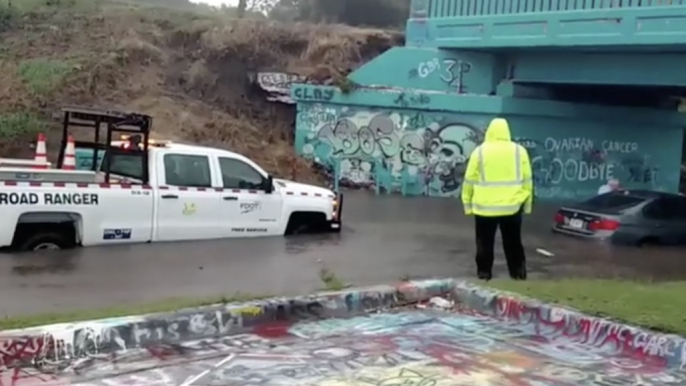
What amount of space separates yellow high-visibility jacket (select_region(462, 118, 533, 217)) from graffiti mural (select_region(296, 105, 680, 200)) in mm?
17336

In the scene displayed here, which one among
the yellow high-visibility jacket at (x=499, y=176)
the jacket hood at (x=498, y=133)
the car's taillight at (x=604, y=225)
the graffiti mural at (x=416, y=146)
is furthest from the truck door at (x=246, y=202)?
the graffiti mural at (x=416, y=146)

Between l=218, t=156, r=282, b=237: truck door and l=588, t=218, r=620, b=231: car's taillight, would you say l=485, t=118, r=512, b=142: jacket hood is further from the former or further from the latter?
l=588, t=218, r=620, b=231: car's taillight

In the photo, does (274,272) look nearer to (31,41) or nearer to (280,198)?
(280,198)

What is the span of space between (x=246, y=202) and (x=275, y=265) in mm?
2110

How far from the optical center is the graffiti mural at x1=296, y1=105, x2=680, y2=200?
28.3m

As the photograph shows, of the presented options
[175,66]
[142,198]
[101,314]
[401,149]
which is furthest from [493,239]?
[175,66]

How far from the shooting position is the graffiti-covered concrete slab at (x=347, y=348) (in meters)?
6.16

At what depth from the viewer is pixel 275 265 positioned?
1300 centimetres

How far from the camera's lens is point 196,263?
12.8m

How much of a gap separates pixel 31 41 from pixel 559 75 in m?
16.0

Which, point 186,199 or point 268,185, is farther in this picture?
point 268,185

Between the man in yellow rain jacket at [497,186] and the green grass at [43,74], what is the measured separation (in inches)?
744

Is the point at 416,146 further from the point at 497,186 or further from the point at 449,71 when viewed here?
the point at 497,186

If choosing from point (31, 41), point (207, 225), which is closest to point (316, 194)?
point (207, 225)
